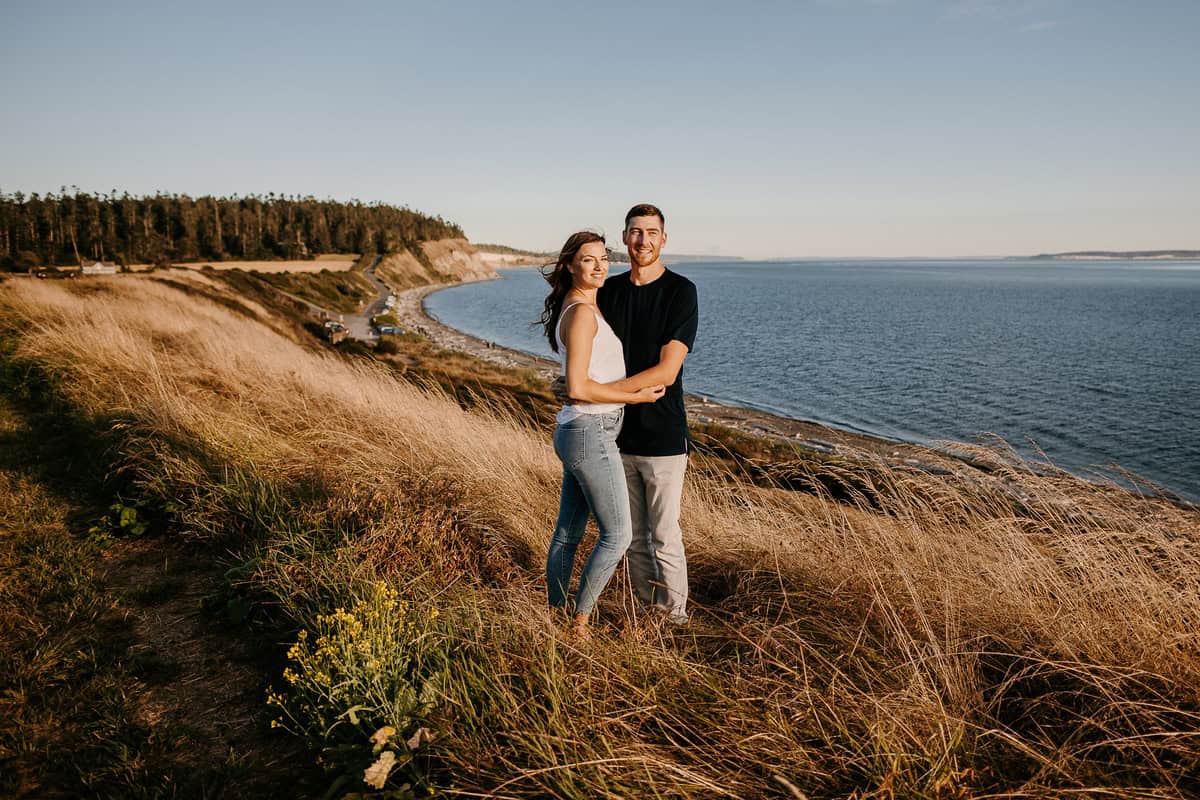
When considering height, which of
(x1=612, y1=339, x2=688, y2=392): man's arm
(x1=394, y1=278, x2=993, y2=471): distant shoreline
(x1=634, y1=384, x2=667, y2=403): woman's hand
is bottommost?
(x1=394, y1=278, x2=993, y2=471): distant shoreline

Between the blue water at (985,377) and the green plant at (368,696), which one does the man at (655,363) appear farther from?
the blue water at (985,377)

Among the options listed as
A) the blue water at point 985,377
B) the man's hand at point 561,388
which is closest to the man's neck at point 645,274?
the man's hand at point 561,388

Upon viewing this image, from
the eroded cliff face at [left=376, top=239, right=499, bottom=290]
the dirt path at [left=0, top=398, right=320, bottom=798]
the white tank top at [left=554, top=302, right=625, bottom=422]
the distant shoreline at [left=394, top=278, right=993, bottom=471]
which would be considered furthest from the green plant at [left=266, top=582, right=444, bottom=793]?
the eroded cliff face at [left=376, top=239, right=499, bottom=290]

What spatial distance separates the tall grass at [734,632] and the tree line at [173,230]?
49.8m

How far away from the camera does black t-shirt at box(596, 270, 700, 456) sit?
3.22m

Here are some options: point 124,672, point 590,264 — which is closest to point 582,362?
point 590,264

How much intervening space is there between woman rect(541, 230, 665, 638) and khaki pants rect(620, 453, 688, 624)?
273mm

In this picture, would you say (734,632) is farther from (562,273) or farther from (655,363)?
(562,273)

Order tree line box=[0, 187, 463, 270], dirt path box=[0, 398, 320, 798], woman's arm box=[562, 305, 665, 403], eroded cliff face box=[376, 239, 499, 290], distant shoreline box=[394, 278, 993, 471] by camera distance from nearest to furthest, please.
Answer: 1. dirt path box=[0, 398, 320, 798]
2. woman's arm box=[562, 305, 665, 403]
3. distant shoreline box=[394, 278, 993, 471]
4. tree line box=[0, 187, 463, 270]
5. eroded cliff face box=[376, 239, 499, 290]

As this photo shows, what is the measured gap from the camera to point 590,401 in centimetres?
293

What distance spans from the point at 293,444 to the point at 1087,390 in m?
31.2

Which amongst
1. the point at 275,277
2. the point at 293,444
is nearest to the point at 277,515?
the point at 293,444

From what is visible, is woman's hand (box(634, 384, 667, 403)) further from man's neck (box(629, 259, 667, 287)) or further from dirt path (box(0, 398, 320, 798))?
dirt path (box(0, 398, 320, 798))

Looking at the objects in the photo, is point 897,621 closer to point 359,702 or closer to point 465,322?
point 359,702
